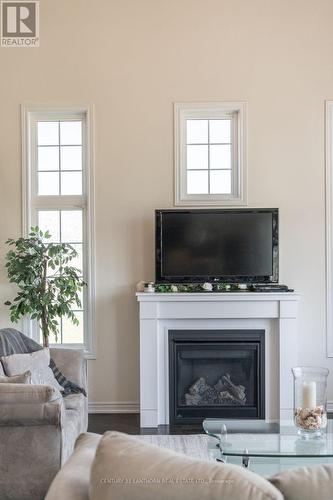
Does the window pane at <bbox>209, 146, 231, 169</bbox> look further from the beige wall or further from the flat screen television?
the flat screen television

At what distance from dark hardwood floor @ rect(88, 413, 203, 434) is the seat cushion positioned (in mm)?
2960

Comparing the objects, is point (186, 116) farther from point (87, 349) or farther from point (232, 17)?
point (87, 349)

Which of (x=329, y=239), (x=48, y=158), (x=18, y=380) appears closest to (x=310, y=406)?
(x=18, y=380)

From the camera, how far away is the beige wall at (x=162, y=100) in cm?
511

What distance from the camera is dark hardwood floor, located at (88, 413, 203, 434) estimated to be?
4.59 metres

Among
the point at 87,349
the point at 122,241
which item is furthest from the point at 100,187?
the point at 87,349

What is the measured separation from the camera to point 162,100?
514 cm

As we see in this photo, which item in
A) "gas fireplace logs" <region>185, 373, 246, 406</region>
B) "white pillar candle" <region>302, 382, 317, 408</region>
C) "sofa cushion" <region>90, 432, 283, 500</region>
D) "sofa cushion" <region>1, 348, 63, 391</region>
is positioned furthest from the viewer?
"gas fireplace logs" <region>185, 373, 246, 406</region>

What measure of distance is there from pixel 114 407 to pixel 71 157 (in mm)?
2380

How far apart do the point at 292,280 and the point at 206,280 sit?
2.69 feet

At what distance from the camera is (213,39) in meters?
5.11

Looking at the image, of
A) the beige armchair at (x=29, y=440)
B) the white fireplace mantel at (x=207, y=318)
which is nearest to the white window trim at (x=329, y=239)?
the white fireplace mantel at (x=207, y=318)

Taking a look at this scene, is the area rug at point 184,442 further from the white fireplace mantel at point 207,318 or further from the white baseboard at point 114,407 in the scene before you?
the white baseboard at point 114,407

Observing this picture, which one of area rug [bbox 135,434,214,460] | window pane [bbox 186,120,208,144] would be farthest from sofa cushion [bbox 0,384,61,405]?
window pane [bbox 186,120,208,144]
